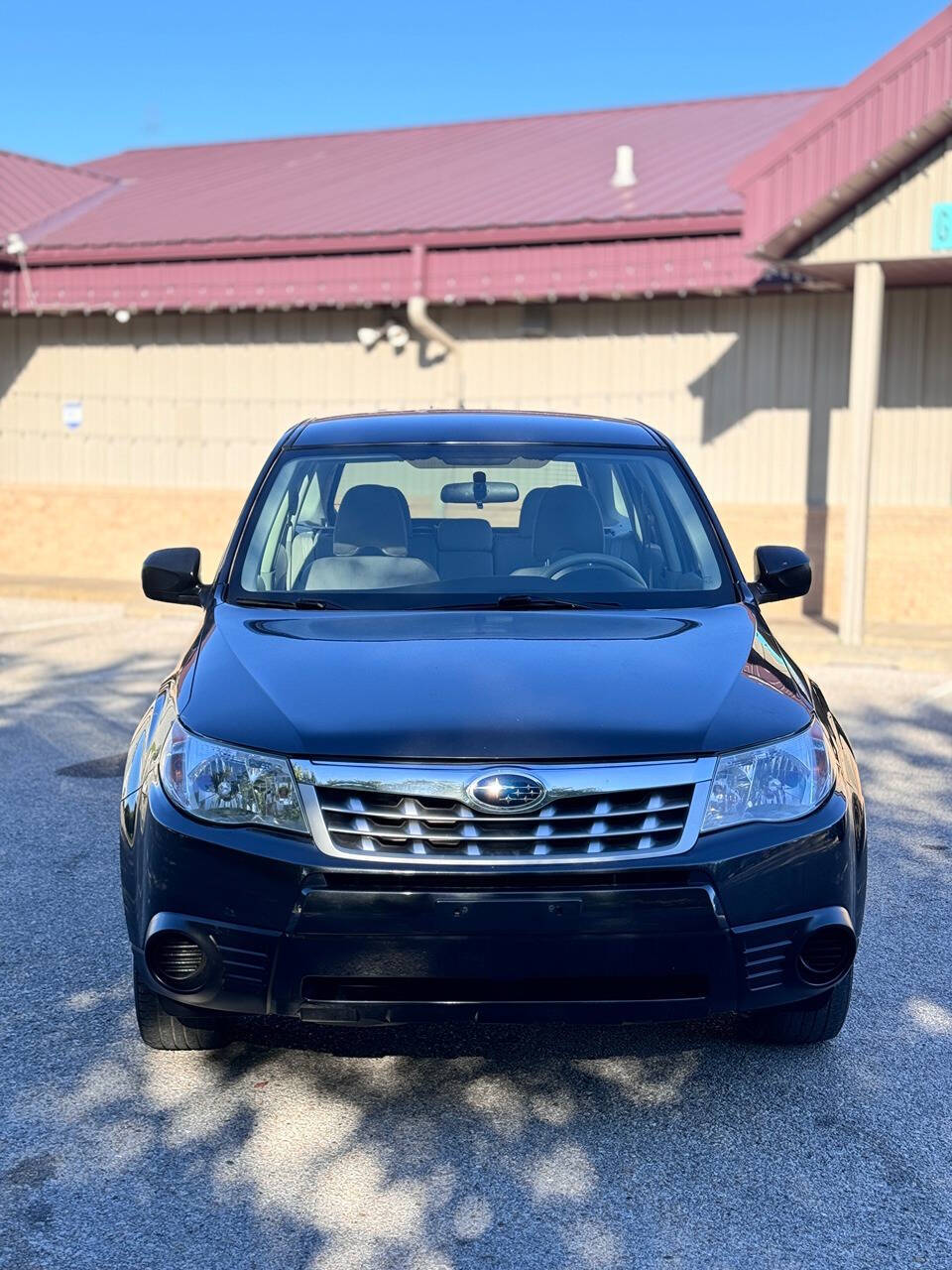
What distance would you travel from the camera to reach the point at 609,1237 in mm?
3285

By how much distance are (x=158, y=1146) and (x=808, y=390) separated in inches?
579

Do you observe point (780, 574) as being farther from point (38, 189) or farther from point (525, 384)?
point (38, 189)

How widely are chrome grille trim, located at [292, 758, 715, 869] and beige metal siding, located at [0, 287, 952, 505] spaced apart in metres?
14.0

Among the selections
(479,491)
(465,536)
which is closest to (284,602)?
(465,536)

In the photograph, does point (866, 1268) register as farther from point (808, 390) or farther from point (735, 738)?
point (808, 390)

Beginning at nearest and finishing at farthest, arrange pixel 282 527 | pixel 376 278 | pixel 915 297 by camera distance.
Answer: pixel 282 527
pixel 915 297
pixel 376 278

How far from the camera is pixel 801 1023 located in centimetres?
425

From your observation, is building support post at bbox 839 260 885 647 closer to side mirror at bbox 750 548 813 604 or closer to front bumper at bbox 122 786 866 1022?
side mirror at bbox 750 548 813 604

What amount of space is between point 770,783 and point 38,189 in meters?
22.0

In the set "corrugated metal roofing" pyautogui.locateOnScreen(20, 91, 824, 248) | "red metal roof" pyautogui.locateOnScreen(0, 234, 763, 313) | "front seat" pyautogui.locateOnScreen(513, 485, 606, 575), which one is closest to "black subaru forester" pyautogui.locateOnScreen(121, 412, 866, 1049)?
"front seat" pyautogui.locateOnScreen(513, 485, 606, 575)

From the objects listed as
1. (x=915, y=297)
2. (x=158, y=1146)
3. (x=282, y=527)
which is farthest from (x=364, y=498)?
(x=915, y=297)

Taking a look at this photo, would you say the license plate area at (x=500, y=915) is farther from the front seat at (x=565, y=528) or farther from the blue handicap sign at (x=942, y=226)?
the blue handicap sign at (x=942, y=226)

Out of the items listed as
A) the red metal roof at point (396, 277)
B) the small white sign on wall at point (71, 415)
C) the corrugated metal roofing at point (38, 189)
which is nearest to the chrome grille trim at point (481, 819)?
the red metal roof at point (396, 277)

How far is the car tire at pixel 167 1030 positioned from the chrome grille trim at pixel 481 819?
0.87 meters
